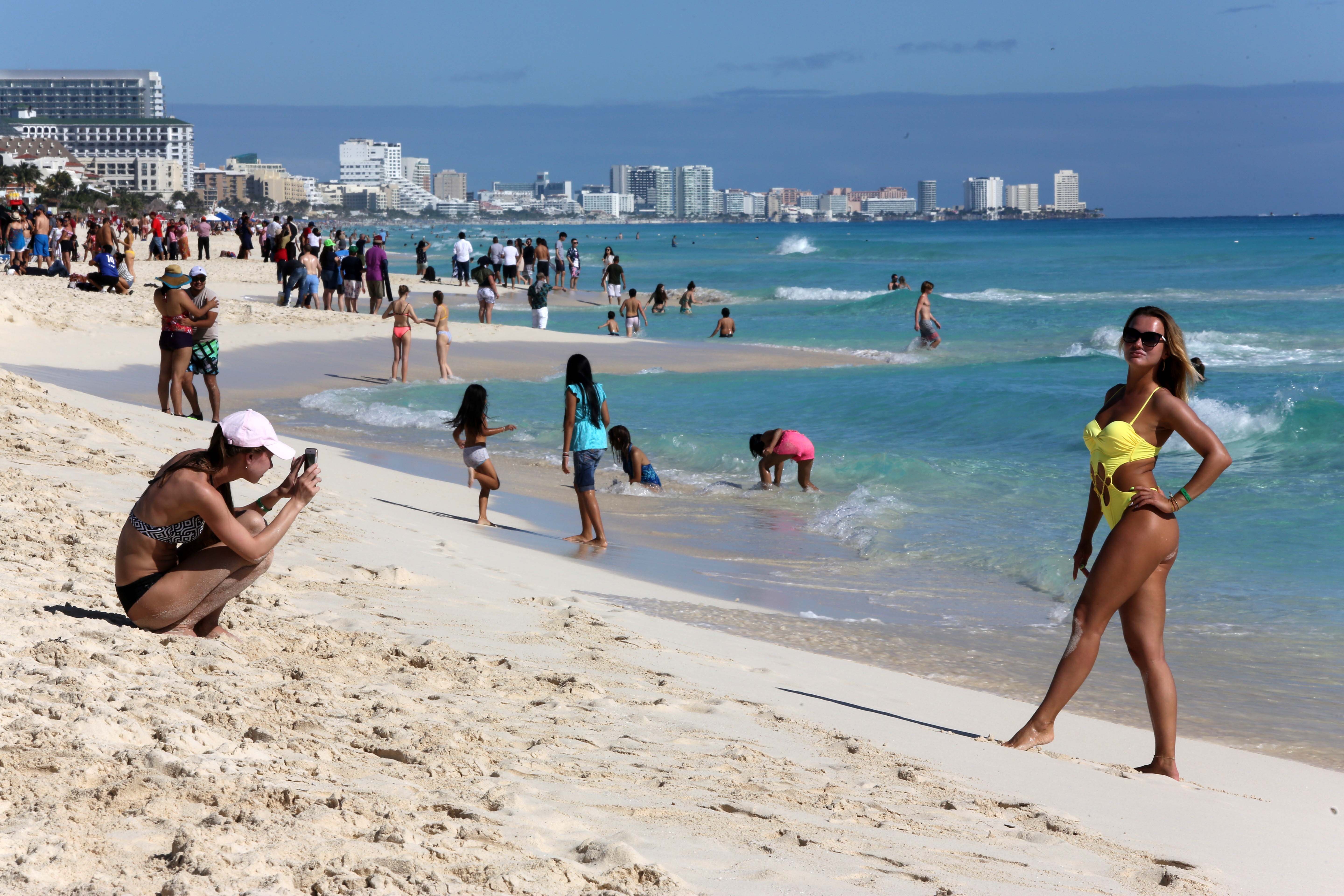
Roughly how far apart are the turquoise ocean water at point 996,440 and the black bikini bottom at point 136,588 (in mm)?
3909

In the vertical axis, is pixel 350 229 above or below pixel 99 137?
below

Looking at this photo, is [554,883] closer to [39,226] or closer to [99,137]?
[39,226]

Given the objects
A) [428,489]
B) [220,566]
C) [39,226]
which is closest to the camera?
[220,566]

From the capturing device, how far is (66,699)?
3.39 metres

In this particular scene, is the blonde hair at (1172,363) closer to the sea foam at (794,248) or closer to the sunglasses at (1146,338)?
the sunglasses at (1146,338)

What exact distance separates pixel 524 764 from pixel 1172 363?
2578 millimetres

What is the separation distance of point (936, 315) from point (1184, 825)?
3022cm

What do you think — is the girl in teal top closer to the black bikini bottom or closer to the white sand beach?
the white sand beach

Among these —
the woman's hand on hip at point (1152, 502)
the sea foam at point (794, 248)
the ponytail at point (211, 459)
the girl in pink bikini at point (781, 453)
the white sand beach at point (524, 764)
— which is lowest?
the white sand beach at point (524, 764)

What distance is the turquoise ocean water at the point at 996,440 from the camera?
7.56 m

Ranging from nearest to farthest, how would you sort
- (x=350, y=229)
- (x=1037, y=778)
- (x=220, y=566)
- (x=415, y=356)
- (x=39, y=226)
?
1. (x=1037, y=778)
2. (x=220, y=566)
3. (x=415, y=356)
4. (x=39, y=226)
5. (x=350, y=229)

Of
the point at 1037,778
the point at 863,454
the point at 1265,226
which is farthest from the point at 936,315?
the point at 1265,226

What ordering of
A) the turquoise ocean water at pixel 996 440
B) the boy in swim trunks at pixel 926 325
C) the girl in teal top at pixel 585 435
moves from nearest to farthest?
the turquoise ocean water at pixel 996 440, the girl in teal top at pixel 585 435, the boy in swim trunks at pixel 926 325

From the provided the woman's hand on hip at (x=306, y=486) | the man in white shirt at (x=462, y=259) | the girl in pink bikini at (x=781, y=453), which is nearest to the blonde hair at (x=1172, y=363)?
the woman's hand on hip at (x=306, y=486)
